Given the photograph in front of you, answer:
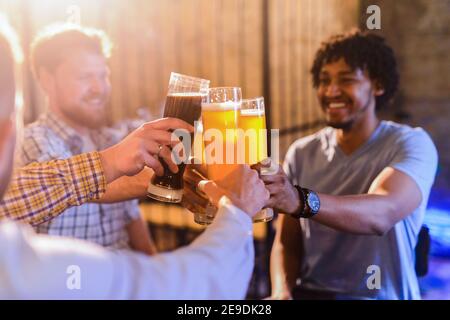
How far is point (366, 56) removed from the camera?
7.70ft

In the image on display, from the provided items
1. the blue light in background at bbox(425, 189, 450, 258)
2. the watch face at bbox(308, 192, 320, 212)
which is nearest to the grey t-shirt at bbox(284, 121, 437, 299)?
the watch face at bbox(308, 192, 320, 212)

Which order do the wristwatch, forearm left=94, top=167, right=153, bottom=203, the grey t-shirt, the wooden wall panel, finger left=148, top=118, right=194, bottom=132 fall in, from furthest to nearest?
the wooden wall panel → the grey t-shirt → forearm left=94, top=167, right=153, bottom=203 → the wristwatch → finger left=148, top=118, right=194, bottom=132

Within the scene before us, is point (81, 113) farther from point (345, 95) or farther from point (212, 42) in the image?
point (212, 42)

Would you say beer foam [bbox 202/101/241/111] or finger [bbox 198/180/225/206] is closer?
finger [bbox 198/180/225/206]

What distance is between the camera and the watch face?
1.62 metres

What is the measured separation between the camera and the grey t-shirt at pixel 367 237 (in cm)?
199

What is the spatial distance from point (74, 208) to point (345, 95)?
1273mm

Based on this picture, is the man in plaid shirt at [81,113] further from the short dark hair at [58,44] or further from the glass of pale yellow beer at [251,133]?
the glass of pale yellow beer at [251,133]

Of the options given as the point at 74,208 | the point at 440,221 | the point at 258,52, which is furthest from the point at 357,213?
the point at 258,52

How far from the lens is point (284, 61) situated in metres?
4.95

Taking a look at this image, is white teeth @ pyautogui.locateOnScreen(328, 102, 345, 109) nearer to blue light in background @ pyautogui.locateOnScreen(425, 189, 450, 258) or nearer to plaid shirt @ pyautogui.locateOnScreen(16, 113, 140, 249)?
plaid shirt @ pyautogui.locateOnScreen(16, 113, 140, 249)

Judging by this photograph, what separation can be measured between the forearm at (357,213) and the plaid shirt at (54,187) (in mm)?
715

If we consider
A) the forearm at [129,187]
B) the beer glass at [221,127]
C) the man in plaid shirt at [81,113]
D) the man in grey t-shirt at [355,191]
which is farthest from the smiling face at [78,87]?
the beer glass at [221,127]

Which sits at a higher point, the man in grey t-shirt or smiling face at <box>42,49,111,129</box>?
smiling face at <box>42,49,111,129</box>
